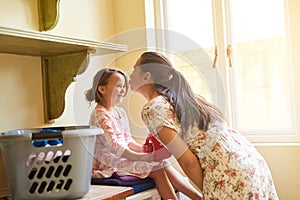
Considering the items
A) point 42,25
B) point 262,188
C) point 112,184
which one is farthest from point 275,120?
point 42,25

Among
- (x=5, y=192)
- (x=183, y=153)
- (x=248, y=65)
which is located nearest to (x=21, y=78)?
(x=5, y=192)

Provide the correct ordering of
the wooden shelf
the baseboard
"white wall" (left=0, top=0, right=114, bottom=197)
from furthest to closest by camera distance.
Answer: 1. "white wall" (left=0, top=0, right=114, bottom=197)
2. the baseboard
3. the wooden shelf

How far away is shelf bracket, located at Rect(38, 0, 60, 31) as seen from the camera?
62.6 inches

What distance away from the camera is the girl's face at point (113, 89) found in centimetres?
160

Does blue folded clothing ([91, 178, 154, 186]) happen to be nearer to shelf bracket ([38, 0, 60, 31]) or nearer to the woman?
the woman

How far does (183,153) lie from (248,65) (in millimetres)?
809

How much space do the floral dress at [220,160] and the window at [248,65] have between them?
0.48m

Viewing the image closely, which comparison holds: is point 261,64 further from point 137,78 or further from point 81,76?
point 81,76

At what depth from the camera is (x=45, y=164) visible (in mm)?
1109

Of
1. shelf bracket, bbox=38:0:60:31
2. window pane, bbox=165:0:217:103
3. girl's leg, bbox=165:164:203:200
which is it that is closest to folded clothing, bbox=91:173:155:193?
girl's leg, bbox=165:164:203:200

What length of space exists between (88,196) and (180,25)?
4.21 feet

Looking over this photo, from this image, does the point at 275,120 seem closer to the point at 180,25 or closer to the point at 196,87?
the point at 196,87

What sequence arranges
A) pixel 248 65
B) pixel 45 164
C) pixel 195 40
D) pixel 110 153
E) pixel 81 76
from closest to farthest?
1. pixel 45 164
2. pixel 110 153
3. pixel 81 76
4. pixel 248 65
5. pixel 195 40

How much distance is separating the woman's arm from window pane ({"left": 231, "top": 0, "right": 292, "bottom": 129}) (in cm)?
70
